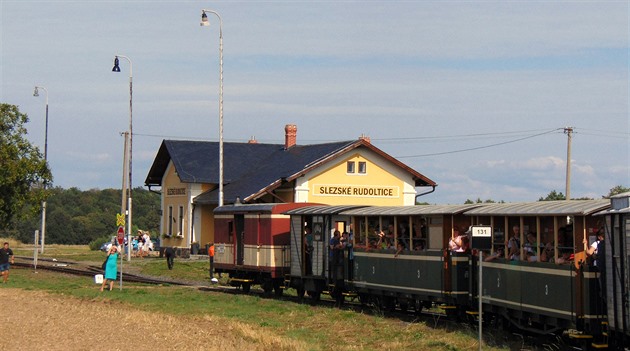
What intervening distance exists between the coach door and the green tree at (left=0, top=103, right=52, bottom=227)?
15694 millimetres

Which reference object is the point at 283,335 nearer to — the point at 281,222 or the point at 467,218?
the point at 467,218

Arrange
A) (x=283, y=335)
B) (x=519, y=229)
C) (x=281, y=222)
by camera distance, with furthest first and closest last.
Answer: (x=281, y=222), (x=283, y=335), (x=519, y=229)

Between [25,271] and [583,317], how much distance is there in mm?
34033

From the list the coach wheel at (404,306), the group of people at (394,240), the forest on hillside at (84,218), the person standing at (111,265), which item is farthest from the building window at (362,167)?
the forest on hillside at (84,218)

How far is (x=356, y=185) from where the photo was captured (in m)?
55.0

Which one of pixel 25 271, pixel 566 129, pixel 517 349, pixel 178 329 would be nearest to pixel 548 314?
pixel 517 349

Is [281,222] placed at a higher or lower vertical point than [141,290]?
higher

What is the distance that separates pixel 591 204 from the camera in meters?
18.2

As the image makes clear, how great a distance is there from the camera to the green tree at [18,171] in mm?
47812

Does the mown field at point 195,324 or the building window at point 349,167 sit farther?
the building window at point 349,167

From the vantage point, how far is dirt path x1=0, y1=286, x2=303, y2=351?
20.4 metres

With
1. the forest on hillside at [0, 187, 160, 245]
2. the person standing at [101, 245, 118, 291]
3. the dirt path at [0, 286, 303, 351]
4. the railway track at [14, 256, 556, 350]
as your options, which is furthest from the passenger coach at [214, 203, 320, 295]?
the forest on hillside at [0, 187, 160, 245]

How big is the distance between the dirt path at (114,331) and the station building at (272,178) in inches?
920

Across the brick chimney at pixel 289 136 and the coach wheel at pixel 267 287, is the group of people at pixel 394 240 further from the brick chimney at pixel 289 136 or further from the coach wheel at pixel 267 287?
the brick chimney at pixel 289 136
